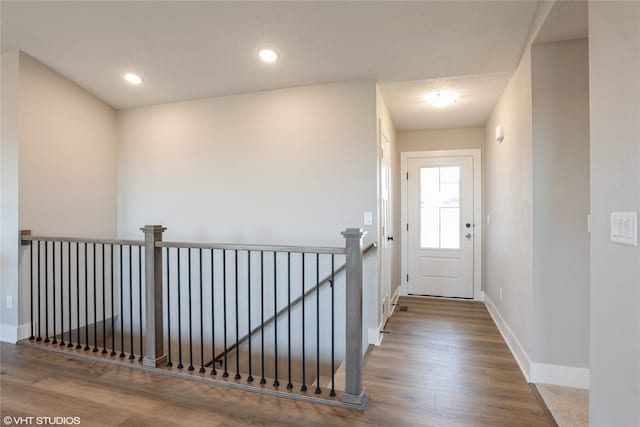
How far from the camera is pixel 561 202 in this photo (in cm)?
232

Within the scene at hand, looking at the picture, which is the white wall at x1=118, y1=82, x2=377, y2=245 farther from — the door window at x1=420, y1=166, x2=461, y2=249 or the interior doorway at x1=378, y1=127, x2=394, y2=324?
the door window at x1=420, y1=166, x2=461, y2=249

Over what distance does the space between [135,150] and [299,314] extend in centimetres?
276

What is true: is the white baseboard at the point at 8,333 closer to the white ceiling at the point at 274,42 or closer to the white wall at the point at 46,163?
the white wall at the point at 46,163

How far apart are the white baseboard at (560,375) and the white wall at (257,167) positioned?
4.27 ft

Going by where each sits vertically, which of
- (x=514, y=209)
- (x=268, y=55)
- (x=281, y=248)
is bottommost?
(x=281, y=248)

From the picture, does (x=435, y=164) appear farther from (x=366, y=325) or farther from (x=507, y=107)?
(x=366, y=325)

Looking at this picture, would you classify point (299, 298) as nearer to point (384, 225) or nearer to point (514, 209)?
point (384, 225)

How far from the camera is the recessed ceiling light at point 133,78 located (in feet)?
11.2

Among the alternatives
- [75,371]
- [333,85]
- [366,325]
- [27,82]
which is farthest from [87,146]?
[366,325]

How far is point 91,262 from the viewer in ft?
12.6

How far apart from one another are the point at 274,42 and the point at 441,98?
1.88 meters

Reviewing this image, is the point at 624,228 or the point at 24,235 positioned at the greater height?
the point at 624,228

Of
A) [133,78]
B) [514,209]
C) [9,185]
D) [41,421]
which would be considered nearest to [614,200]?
[514,209]

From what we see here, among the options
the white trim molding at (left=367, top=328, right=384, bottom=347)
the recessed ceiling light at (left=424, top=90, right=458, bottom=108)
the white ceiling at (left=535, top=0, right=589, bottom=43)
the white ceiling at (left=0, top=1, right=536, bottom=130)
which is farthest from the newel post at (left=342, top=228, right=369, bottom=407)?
the recessed ceiling light at (left=424, top=90, right=458, bottom=108)
